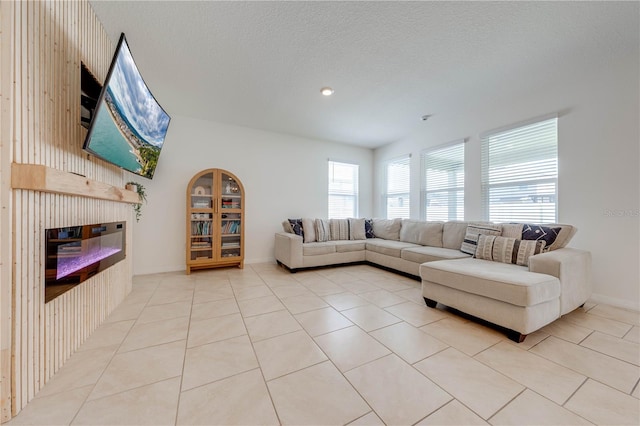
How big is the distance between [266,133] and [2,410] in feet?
13.7

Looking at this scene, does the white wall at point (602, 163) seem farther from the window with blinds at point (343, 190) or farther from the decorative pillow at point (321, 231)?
the decorative pillow at point (321, 231)

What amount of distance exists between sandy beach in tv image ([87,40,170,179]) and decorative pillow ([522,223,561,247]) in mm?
3937

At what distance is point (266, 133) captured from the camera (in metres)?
4.46

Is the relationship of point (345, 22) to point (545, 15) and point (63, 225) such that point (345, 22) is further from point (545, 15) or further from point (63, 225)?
point (63, 225)

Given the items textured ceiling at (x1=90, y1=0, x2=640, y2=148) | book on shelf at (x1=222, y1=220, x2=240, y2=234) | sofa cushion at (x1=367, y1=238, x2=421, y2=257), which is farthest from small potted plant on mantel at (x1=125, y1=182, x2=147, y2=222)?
sofa cushion at (x1=367, y1=238, x2=421, y2=257)

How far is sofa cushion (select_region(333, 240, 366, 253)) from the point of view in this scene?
4082 mm

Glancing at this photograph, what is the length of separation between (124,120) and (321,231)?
3.06 m

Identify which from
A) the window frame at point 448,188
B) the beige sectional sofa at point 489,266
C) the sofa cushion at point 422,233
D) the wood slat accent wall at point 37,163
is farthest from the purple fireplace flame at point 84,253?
the window frame at point 448,188

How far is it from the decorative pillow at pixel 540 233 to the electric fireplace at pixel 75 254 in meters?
4.00

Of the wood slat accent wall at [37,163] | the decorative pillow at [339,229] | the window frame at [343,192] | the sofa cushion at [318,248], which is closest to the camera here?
the wood slat accent wall at [37,163]

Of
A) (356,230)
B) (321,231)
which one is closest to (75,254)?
(321,231)

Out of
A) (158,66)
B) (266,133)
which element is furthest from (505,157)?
(158,66)

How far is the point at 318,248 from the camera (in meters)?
3.87

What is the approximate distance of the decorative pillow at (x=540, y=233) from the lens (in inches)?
96.0
